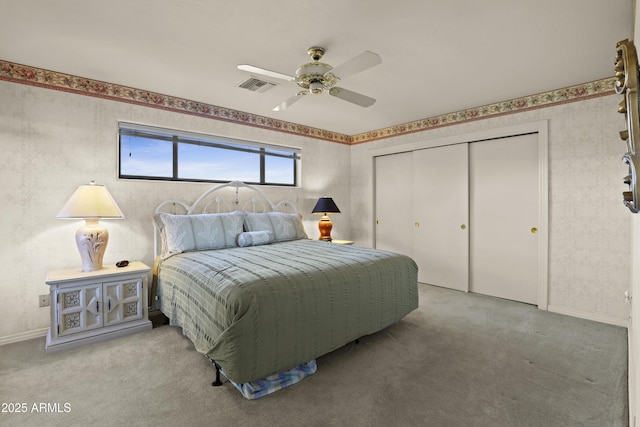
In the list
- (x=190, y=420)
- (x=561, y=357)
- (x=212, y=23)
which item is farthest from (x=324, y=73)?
(x=561, y=357)

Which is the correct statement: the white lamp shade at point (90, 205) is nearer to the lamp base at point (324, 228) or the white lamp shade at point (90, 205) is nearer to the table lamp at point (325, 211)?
the table lamp at point (325, 211)

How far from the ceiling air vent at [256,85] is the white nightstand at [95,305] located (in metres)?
2.06

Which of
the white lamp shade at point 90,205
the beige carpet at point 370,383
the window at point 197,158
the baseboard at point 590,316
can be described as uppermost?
the window at point 197,158

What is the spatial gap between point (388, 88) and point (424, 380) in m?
2.75

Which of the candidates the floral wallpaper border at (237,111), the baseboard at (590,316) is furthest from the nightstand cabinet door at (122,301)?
the baseboard at (590,316)

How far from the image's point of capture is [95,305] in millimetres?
2623

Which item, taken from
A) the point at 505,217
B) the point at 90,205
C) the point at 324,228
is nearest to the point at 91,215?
the point at 90,205

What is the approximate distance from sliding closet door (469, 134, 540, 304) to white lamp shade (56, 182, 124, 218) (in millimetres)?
4165

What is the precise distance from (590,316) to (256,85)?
13.7 feet

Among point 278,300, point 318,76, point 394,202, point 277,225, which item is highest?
point 318,76

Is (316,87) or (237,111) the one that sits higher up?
(237,111)

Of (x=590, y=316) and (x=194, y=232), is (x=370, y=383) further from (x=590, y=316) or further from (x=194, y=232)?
(x=590, y=316)

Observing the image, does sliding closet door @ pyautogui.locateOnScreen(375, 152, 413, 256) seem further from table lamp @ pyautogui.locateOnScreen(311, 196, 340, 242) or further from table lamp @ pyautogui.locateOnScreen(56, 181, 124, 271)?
table lamp @ pyautogui.locateOnScreen(56, 181, 124, 271)

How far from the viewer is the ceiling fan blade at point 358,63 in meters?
1.95
